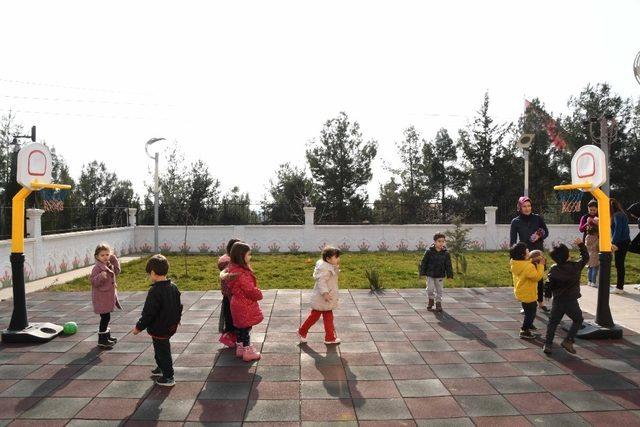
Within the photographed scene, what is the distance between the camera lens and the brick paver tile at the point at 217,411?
3856mm

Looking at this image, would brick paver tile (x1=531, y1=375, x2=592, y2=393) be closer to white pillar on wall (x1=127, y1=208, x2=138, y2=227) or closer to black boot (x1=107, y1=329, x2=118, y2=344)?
black boot (x1=107, y1=329, x2=118, y2=344)

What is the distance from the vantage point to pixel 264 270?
1288cm

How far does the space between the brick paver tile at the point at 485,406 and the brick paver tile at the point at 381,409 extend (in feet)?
1.74

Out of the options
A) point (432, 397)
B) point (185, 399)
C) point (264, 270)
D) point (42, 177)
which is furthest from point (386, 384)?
point (264, 270)

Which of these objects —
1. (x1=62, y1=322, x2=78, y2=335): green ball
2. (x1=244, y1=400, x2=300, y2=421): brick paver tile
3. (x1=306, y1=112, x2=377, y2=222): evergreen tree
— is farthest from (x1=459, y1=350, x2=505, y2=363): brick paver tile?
(x1=306, y1=112, x2=377, y2=222): evergreen tree

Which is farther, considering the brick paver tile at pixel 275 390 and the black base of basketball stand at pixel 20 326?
the black base of basketball stand at pixel 20 326

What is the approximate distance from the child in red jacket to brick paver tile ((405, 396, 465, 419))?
1.94 metres

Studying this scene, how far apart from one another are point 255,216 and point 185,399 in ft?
55.0

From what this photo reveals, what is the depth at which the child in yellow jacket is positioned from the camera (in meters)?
5.97

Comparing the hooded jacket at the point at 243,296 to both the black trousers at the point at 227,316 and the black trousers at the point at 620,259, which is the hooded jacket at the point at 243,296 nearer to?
the black trousers at the point at 227,316

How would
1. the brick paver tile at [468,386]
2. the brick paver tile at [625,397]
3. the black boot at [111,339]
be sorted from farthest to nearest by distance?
the black boot at [111,339] → the brick paver tile at [468,386] → the brick paver tile at [625,397]

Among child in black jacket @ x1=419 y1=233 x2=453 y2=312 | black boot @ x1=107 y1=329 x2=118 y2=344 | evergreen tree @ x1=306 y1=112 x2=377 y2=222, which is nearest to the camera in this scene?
black boot @ x1=107 y1=329 x2=118 y2=344

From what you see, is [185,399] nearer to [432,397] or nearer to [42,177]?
[432,397]

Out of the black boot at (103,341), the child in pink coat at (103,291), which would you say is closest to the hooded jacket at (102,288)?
the child in pink coat at (103,291)
